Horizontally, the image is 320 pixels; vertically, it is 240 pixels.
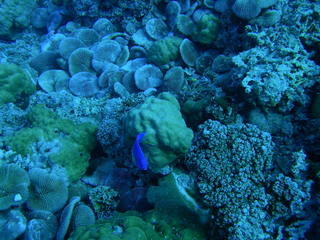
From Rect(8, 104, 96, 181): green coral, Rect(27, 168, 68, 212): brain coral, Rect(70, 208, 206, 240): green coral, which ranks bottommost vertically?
Rect(27, 168, 68, 212): brain coral

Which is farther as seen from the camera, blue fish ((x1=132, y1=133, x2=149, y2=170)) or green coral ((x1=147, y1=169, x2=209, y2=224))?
green coral ((x1=147, y1=169, x2=209, y2=224))

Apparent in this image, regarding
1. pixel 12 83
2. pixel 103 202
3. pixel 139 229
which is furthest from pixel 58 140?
pixel 12 83

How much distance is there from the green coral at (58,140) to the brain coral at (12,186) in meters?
0.37

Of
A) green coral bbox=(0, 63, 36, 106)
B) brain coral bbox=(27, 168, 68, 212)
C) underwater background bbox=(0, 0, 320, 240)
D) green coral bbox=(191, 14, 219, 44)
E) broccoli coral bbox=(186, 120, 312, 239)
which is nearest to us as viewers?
broccoli coral bbox=(186, 120, 312, 239)

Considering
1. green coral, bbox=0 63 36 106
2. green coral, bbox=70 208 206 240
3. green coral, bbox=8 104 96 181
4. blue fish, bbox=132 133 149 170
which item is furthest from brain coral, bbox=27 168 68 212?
green coral, bbox=0 63 36 106

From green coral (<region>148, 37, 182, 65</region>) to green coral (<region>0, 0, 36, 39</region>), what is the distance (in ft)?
18.4

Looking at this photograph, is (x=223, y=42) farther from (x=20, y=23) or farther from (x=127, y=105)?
(x=20, y=23)

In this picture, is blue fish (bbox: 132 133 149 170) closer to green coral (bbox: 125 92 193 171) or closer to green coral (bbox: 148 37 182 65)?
green coral (bbox: 125 92 193 171)

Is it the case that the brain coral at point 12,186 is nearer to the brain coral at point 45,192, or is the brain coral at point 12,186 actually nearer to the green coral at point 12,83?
the brain coral at point 45,192

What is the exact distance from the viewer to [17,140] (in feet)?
12.1

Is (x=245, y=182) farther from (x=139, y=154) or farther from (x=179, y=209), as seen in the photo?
(x=139, y=154)

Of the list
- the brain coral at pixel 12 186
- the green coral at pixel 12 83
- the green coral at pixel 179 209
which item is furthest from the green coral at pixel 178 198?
the green coral at pixel 12 83

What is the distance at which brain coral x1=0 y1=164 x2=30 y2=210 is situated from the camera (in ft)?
10.3

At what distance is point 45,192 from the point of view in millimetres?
3408
